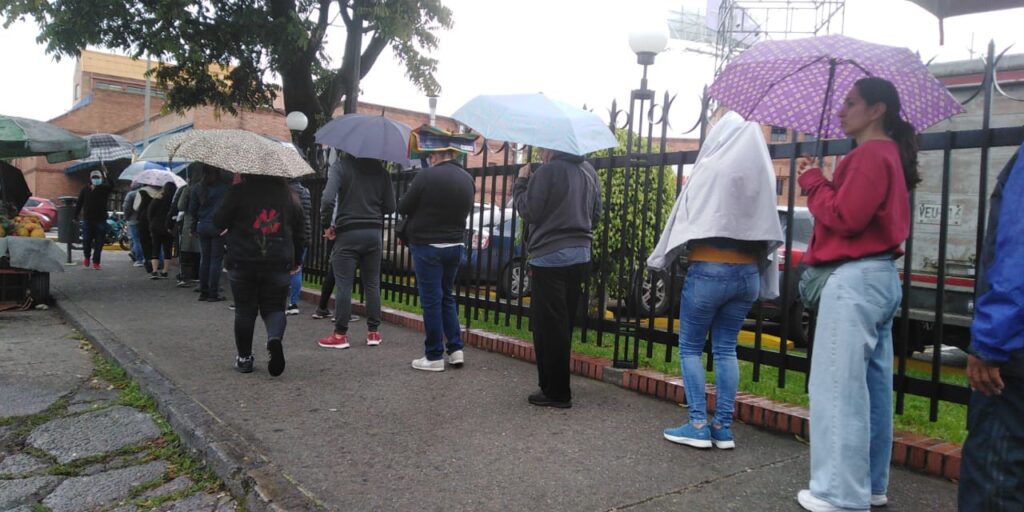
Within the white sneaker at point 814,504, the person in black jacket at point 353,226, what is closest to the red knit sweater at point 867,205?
the white sneaker at point 814,504

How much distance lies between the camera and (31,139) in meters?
8.70

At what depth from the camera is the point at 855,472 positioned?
109 inches

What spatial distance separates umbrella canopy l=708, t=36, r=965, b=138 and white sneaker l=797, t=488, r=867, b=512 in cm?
Result: 160

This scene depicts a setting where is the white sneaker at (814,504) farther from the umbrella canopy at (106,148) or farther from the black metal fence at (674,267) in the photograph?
the umbrella canopy at (106,148)

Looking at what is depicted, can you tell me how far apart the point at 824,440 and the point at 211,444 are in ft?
9.46

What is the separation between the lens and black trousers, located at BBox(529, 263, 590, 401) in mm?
4332

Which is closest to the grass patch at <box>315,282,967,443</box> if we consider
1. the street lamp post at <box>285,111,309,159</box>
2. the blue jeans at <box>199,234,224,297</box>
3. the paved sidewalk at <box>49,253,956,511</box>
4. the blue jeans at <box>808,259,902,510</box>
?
the paved sidewalk at <box>49,253,956,511</box>

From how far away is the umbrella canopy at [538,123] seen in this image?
165 inches

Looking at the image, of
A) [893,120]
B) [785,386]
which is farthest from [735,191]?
[785,386]

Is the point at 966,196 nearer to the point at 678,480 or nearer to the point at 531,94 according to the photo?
the point at 531,94

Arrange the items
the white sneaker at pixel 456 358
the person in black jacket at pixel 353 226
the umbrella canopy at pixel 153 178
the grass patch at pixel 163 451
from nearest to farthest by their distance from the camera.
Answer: the grass patch at pixel 163 451
the white sneaker at pixel 456 358
the person in black jacket at pixel 353 226
the umbrella canopy at pixel 153 178

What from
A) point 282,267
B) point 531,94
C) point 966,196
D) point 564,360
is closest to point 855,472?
point 564,360

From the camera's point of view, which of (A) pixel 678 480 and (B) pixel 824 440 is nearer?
(B) pixel 824 440

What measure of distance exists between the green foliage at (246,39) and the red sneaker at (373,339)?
7.15 meters
